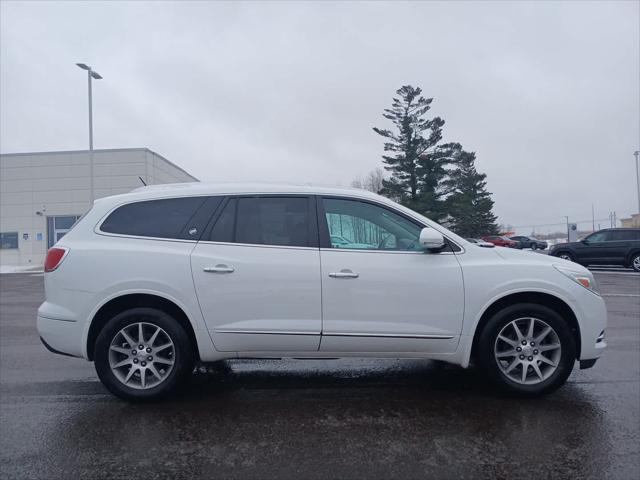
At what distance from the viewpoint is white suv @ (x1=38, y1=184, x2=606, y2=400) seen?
4047mm

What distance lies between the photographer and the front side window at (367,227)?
4.25 m

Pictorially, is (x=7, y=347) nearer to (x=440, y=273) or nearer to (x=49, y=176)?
(x=440, y=273)

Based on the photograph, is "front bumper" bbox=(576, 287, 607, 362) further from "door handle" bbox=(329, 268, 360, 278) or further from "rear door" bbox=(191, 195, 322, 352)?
"rear door" bbox=(191, 195, 322, 352)

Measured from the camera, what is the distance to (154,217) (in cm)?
433

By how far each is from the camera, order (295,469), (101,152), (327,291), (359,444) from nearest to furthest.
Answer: (295,469)
(359,444)
(327,291)
(101,152)

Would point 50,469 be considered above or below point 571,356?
below

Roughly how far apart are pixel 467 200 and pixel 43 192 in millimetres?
29727

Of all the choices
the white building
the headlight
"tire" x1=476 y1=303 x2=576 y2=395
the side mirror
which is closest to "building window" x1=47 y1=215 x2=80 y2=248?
the white building

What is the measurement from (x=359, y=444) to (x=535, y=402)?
168 centimetres

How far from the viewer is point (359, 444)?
3314 millimetres

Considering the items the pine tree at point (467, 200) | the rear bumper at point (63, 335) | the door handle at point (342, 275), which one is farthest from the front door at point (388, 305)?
the pine tree at point (467, 200)

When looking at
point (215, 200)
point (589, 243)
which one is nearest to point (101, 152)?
point (589, 243)

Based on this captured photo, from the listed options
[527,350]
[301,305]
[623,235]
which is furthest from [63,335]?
[623,235]

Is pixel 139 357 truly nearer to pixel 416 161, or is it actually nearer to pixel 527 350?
pixel 527 350
